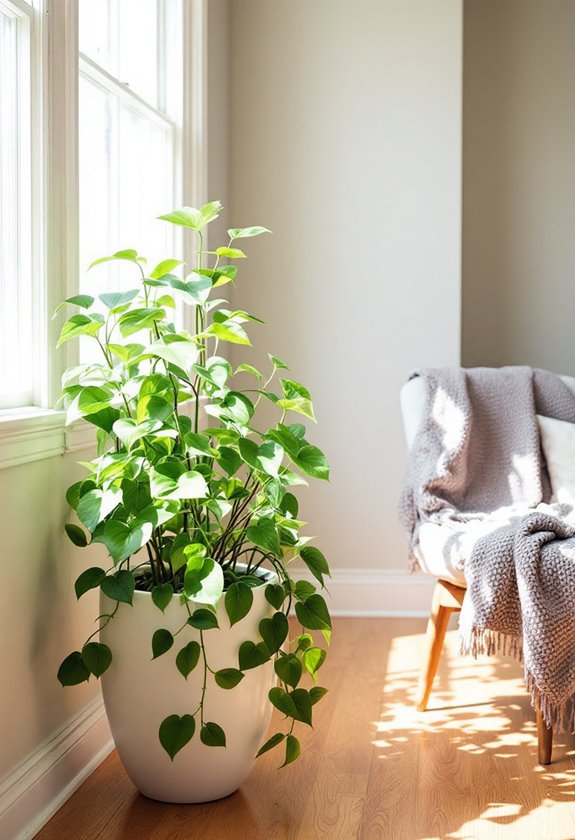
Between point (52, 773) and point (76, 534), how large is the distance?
0.49 meters

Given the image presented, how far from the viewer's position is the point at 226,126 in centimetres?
346

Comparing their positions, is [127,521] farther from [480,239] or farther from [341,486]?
[480,239]

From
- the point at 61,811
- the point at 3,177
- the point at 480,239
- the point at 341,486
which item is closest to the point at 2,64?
the point at 3,177

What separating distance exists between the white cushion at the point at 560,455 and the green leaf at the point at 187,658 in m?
1.34

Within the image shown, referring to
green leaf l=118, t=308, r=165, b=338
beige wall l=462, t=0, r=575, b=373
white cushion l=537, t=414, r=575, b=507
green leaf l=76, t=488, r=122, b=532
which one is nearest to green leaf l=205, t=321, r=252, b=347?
green leaf l=118, t=308, r=165, b=338

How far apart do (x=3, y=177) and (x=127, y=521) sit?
27.8 inches

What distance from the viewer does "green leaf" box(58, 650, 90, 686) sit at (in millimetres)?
1920

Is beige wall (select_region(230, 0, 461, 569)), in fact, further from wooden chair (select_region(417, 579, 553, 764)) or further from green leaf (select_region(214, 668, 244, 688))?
green leaf (select_region(214, 668, 244, 688))

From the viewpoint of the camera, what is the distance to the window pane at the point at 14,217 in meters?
1.89

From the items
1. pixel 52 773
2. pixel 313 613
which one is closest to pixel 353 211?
pixel 313 613

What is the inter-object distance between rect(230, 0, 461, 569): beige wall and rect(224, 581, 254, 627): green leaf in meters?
1.68

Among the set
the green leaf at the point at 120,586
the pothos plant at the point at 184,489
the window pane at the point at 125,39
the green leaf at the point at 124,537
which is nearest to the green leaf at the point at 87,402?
the pothos plant at the point at 184,489

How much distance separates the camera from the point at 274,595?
6.41 ft

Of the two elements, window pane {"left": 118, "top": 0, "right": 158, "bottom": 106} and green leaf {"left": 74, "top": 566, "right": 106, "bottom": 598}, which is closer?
green leaf {"left": 74, "top": 566, "right": 106, "bottom": 598}
